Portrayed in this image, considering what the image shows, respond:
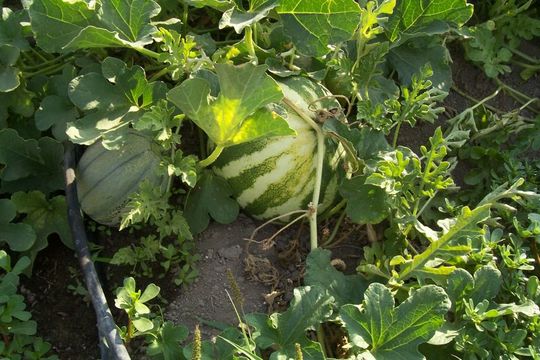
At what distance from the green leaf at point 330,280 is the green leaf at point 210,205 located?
325mm

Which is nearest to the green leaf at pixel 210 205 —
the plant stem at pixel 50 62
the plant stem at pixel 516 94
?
the plant stem at pixel 50 62

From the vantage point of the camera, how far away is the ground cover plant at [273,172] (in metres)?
1.81

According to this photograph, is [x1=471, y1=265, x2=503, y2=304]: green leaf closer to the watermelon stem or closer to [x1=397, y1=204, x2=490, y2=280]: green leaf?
[x1=397, y1=204, x2=490, y2=280]: green leaf

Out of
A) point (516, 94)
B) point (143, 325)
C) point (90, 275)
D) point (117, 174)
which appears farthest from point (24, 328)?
point (516, 94)

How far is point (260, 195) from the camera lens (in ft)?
7.09

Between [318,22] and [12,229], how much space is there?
1.04 metres

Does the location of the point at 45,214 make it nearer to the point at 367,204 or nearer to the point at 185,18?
the point at 185,18

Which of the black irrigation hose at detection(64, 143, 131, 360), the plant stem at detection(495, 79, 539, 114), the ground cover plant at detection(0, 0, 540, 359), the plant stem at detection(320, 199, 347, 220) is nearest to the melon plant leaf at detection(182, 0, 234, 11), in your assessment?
the ground cover plant at detection(0, 0, 540, 359)

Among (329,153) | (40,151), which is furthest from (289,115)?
(40,151)

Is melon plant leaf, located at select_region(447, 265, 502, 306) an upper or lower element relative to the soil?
upper

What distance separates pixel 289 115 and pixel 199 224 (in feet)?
1.39

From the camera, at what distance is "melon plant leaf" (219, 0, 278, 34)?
6.10 feet

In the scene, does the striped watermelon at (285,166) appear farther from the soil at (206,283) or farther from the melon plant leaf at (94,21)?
the melon plant leaf at (94,21)

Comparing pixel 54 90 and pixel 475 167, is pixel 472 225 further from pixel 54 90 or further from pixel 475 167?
pixel 54 90
